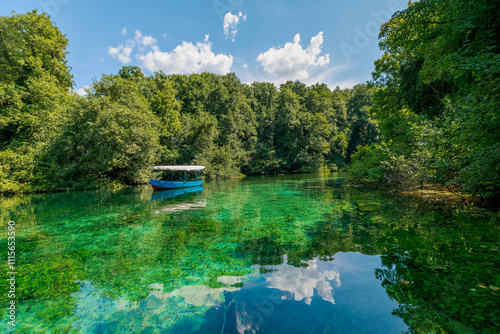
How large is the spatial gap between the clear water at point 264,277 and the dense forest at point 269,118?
8.61ft

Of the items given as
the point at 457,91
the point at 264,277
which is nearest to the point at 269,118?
the point at 457,91

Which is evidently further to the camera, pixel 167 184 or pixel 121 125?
pixel 121 125

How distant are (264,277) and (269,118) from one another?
40156 millimetres

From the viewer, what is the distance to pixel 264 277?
142 inches

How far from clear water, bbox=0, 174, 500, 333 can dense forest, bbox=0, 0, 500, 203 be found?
2.62m

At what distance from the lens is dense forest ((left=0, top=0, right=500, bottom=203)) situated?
5.71 meters

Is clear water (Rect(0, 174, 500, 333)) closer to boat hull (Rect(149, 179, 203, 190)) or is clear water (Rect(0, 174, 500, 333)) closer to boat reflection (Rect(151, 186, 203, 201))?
boat reflection (Rect(151, 186, 203, 201))

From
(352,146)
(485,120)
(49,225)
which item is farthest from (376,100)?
(352,146)

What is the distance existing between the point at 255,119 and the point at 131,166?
2462cm

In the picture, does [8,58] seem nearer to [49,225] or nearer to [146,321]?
[49,225]

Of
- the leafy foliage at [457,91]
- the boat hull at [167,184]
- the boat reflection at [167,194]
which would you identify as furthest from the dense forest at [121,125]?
the leafy foliage at [457,91]

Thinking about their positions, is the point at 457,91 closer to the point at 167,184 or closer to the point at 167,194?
the point at 167,194

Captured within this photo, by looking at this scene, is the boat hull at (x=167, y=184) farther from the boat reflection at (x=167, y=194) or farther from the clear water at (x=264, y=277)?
the clear water at (x=264, y=277)

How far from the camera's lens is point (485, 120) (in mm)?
4426
